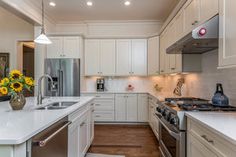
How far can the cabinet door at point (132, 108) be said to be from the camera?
5.30 m

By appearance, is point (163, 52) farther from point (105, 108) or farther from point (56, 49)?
point (56, 49)

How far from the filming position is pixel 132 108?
5.31 meters

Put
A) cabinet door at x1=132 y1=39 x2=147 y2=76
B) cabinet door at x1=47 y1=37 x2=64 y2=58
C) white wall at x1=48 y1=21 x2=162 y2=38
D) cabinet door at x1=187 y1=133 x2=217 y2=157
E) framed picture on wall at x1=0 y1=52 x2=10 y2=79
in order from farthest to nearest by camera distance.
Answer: white wall at x1=48 y1=21 x2=162 y2=38 → cabinet door at x1=132 y1=39 x2=147 y2=76 → framed picture on wall at x1=0 y1=52 x2=10 y2=79 → cabinet door at x1=47 y1=37 x2=64 y2=58 → cabinet door at x1=187 y1=133 x2=217 y2=157

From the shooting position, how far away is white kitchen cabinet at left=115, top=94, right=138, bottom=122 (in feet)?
17.4

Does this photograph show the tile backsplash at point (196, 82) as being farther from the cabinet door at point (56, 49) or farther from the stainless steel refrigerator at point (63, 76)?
the cabinet door at point (56, 49)

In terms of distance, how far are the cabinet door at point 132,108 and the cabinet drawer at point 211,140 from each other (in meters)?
3.44

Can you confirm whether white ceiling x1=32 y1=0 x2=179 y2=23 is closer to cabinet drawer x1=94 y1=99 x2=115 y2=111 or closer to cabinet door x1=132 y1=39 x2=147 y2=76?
cabinet door x1=132 y1=39 x2=147 y2=76

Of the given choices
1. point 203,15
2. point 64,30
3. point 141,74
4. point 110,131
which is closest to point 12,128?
point 203,15

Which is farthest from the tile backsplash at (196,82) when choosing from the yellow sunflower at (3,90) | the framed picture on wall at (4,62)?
the yellow sunflower at (3,90)

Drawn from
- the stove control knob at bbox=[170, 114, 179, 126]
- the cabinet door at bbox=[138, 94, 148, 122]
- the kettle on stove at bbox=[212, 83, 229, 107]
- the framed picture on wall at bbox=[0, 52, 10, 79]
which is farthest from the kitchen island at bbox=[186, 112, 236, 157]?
the framed picture on wall at bbox=[0, 52, 10, 79]

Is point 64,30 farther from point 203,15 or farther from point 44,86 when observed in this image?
point 203,15

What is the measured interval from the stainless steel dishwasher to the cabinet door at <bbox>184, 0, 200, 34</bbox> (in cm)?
199

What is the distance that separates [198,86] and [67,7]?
3374mm

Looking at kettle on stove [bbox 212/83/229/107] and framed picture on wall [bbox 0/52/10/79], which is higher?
framed picture on wall [bbox 0/52/10/79]
